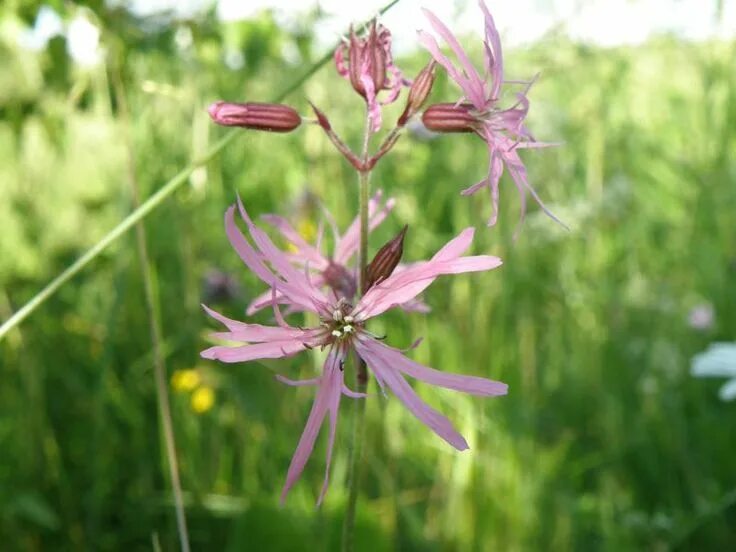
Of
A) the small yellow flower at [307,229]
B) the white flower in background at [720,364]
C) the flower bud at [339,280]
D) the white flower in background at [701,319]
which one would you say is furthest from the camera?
the small yellow flower at [307,229]

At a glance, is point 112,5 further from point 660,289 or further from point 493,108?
point 660,289

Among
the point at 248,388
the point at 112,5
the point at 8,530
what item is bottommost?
the point at 8,530

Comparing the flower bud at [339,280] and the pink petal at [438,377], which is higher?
the flower bud at [339,280]

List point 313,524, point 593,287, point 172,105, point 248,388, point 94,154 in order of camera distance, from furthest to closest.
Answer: point 172,105 → point 593,287 → point 94,154 → point 248,388 → point 313,524

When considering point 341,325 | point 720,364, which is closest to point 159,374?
point 341,325

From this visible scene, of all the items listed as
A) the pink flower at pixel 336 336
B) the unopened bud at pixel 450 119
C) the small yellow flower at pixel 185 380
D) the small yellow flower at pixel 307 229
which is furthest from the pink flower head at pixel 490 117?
the small yellow flower at pixel 307 229

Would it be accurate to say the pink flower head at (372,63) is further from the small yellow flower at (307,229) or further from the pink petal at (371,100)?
the small yellow flower at (307,229)

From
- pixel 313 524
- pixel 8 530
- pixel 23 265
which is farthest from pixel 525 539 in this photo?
pixel 23 265

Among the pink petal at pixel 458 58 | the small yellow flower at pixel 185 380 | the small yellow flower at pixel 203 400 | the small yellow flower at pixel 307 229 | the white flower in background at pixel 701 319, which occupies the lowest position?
the small yellow flower at pixel 203 400
